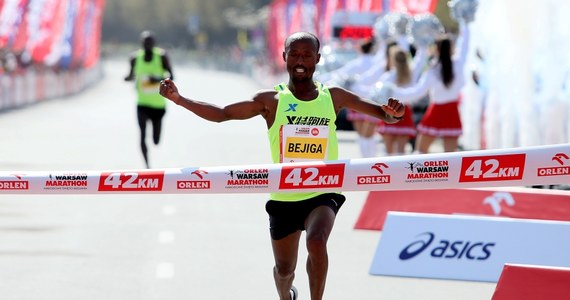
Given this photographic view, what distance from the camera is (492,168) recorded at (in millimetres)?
7016

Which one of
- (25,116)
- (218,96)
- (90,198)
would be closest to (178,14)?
(218,96)

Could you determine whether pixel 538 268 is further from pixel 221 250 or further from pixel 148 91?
pixel 148 91

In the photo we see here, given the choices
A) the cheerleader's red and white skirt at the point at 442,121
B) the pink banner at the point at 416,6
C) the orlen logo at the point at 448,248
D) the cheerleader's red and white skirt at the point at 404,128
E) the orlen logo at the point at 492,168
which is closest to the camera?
the orlen logo at the point at 492,168

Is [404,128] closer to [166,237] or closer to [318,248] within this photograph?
[166,237]

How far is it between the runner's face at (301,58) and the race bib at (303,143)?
0.89 feet

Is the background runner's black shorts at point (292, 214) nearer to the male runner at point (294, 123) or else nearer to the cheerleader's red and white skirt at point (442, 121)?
the male runner at point (294, 123)

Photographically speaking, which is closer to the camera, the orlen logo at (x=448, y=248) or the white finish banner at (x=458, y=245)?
the white finish banner at (x=458, y=245)

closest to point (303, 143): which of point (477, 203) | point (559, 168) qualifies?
point (559, 168)

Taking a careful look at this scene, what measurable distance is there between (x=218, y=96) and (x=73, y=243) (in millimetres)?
39830

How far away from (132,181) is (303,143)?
35.2 inches

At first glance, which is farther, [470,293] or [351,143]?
[351,143]

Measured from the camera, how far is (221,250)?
10945mm

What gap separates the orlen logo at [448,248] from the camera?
31.1ft

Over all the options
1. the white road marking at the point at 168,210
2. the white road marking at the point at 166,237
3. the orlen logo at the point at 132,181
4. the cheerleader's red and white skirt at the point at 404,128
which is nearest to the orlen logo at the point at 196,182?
the orlen logo at the point at 132,181
